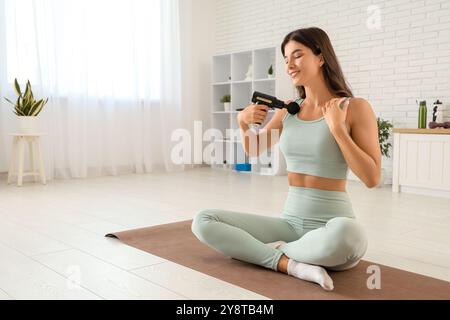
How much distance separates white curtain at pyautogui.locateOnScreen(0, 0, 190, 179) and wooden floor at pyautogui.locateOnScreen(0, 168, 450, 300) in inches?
22.4

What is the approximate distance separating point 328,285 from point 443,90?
328cm

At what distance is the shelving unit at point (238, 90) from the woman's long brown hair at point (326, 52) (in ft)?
12.0

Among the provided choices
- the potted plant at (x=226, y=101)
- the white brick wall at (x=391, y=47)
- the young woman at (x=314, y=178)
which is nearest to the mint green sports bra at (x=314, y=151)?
the young woman at (x=314, y=178)

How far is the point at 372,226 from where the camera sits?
8.70ft

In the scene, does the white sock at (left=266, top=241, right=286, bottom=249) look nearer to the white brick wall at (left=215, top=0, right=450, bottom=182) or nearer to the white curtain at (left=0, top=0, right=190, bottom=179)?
the white brick wall at (left=215, top=0, right=450, bottom=182)

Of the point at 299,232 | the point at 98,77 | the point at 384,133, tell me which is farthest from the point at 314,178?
the point at 98,77

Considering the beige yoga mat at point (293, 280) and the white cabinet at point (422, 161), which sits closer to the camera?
the beige yoga mat at point (293, 280)

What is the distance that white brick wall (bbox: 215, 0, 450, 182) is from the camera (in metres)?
4.24

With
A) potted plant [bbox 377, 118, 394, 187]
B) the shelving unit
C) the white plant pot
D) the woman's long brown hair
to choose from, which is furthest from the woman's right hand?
the shelving unit

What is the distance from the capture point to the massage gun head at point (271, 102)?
5.95 feet

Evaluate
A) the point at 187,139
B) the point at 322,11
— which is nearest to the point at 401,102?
the point at 322,11

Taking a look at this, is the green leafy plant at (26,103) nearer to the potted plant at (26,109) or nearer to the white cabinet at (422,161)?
the potted plant at (26,109)

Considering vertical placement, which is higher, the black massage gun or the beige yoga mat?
the black massage gun

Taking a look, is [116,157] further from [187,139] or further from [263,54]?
[263,54]
